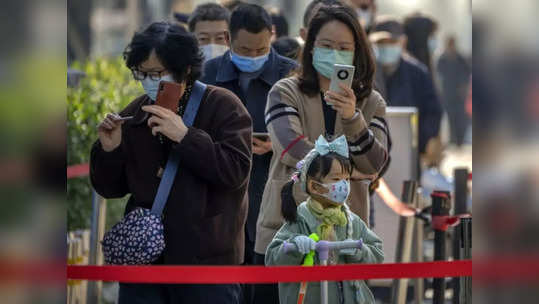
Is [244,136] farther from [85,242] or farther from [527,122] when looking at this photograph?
[85,242]

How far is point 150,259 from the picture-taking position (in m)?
5.84

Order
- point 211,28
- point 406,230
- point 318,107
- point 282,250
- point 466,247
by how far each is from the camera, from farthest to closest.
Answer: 1. point 406,230
2. point 211,28
3. point 318,107
4. point 466,247
5. point 282,250

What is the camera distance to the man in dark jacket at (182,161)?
5.88 m

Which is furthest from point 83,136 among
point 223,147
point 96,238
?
point 223,147

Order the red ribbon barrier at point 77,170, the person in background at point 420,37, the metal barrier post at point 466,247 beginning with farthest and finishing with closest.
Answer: the person in background at point 420,37 < the red ribbon barrier at point 77,170 < the metal barrier post at point 466,247

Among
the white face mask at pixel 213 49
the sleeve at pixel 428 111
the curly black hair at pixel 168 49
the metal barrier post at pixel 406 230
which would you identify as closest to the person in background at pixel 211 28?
the white face mask at pixel 213 49

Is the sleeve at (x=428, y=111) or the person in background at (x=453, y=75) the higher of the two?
the person in background at (x=453, y=75)

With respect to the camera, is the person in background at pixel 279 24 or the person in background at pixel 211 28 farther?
the person in background at pixel 279 24

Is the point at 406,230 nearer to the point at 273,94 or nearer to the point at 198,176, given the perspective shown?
the point at 273,94

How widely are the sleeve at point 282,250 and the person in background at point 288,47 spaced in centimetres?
211

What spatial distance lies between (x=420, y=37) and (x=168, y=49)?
7.16 metres

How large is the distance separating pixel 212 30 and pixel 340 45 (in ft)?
5.08

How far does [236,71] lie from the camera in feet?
24.1

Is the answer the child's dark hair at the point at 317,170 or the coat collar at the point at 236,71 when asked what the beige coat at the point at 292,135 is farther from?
the coat collar at the point at 236,71
